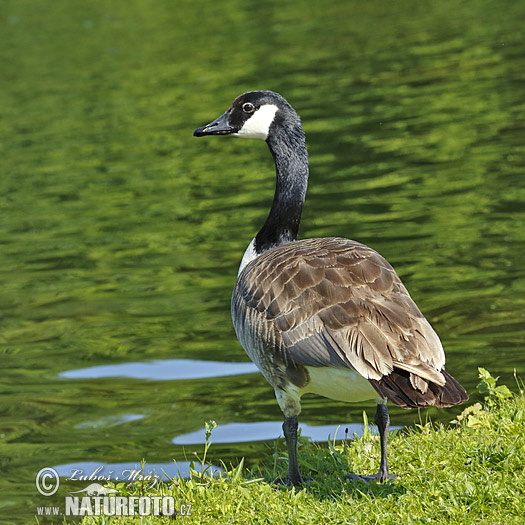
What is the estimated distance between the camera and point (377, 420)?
6.23 m

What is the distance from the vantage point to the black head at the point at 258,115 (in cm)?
803

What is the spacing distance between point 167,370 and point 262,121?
3.60 meters

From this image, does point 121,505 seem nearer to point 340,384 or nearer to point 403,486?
point 340,384

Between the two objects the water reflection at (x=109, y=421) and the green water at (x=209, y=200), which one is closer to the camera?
the water reflection at (x=109, y=421)

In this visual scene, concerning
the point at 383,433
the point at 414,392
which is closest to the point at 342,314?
the point at 414,392

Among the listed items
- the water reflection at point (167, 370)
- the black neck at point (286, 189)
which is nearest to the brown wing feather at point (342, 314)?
the black neck at point (286, 189)

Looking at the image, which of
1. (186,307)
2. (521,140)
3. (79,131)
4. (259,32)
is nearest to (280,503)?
(186,307)

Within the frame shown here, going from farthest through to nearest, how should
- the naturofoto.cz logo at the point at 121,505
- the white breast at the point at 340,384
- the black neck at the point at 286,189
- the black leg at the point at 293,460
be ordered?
the black neck at the point at 286,189 → the black leg at the point at 293,460 → the naturofoto.cz logo at the point at 121,505 → the white breast at the point at 340,384

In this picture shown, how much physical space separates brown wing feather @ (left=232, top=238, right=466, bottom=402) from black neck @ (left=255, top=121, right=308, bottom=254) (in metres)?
1.18

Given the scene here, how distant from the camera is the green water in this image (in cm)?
962

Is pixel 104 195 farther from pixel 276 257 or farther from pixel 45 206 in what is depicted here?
pixel 276 257

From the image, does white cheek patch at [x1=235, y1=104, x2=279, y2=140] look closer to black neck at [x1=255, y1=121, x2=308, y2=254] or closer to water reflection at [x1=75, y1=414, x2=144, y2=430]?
black neck at [x1=255, y1=121, x2=308, y2=254]

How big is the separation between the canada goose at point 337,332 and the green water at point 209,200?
2241 mm

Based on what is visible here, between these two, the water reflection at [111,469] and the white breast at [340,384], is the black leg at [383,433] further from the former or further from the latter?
the water reflection at [111,469]
